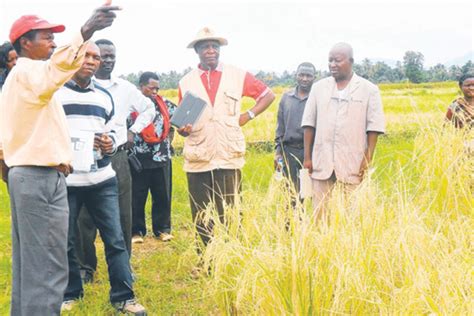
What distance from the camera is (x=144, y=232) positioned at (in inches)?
221

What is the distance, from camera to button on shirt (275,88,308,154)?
5.11m

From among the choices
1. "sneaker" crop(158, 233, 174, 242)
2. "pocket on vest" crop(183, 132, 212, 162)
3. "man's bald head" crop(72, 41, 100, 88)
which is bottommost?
"sneaker" crop(158, 233, 174, 242)

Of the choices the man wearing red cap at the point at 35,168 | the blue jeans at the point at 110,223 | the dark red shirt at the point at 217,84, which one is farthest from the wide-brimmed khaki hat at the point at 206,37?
the man wearing red cap at the point at 35,168

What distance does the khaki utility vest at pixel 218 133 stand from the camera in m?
4.17

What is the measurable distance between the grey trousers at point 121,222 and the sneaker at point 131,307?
0.70m

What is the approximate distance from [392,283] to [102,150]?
81.1 inches

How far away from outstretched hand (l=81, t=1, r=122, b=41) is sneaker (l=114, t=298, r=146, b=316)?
69.8 inches

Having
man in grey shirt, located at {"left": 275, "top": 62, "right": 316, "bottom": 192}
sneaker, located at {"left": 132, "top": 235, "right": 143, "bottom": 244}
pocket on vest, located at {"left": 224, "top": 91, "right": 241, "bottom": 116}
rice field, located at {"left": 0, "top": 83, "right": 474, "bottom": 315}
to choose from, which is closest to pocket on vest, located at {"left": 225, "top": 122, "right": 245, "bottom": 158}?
pocket on vest, located at {"left": 224, "top": 91, "right": 241, "bottom": 116}

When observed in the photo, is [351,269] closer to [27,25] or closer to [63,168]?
[63,168]

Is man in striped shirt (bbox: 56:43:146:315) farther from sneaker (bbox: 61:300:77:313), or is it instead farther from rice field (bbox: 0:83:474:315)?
rice field (bbox: 0:83:474:315)

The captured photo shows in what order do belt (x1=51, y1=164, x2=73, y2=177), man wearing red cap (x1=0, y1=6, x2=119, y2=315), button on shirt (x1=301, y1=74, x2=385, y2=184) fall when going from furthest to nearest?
button on shirt (x1=301, y1=74, x2=385, y2=184) < belt (x1=51, y1=164, x2=73, y2=177) < man wearing red cap (x1=0, y1=6, x2=119, y2=315)

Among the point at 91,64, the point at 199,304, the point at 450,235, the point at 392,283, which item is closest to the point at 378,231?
the point at 392,283

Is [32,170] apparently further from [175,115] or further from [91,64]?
[175,115]

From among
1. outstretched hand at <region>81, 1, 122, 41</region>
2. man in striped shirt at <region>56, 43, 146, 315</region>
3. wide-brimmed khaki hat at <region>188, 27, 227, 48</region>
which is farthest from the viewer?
wide-brimmed khaki hat at <region>188, 27, 227, 48</region>
